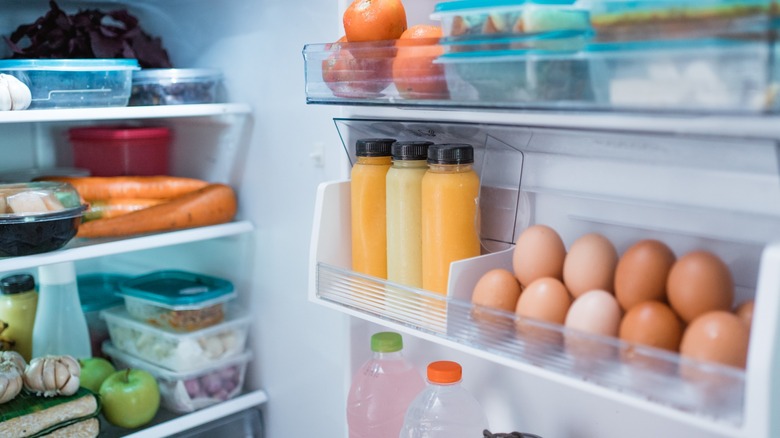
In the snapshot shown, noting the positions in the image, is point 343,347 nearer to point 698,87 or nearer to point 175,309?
point 175,309

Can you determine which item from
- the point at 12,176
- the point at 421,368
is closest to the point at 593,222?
the point at 421,368

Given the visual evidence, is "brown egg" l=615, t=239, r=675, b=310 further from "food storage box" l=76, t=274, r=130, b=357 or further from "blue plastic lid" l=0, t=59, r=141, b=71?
"food storage box" l=76, t=274, r=130, b=357

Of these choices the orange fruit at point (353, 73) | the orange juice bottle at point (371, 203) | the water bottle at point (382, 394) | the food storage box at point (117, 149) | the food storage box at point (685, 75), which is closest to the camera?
the food storage box at point (685, 75)

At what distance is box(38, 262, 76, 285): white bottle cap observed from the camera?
1677 millimetres

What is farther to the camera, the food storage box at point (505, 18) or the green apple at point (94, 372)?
the green apple at point (94, 372)

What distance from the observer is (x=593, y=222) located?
1059 millimetres

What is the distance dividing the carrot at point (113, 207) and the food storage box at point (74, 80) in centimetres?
22

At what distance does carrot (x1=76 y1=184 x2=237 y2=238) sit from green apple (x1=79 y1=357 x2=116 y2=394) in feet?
1.00

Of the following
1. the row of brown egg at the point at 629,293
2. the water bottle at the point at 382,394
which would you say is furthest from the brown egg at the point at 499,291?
the water bottle at the point at 382,394

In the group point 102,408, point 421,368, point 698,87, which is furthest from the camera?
point 102,408

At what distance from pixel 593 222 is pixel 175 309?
3.37 ft

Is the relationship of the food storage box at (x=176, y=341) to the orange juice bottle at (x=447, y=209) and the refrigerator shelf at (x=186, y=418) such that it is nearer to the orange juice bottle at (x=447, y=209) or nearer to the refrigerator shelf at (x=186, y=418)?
the refrigerator shelf at (x=186, y=418)

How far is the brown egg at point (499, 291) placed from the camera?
991mm

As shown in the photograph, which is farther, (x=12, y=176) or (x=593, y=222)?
(x=12, y=176)
